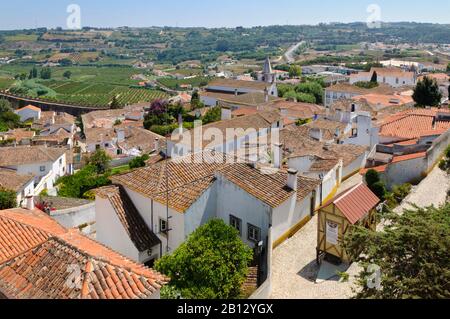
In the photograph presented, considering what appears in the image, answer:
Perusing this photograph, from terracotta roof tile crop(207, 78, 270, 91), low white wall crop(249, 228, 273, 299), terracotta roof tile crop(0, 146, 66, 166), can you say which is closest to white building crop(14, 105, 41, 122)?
terracotta roof tile crop(207, 78, 270, 91)

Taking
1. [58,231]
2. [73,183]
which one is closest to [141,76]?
[73,183]

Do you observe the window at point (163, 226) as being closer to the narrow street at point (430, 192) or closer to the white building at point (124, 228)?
the white building at point (124, 228)

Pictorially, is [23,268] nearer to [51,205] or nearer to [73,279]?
[73,279]

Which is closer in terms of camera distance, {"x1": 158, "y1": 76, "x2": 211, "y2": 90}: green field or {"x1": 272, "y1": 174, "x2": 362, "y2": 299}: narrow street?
{"x1": 272, "y1": 174, "x2": 362, "y2": 299}: narrow street

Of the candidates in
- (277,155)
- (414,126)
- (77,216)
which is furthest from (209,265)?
(414,126)

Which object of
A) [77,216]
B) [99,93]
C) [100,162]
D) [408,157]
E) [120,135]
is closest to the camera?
[408,157]

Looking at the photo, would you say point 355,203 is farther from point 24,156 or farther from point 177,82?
point 177,82

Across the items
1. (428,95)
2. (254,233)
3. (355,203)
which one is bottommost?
(254,233)

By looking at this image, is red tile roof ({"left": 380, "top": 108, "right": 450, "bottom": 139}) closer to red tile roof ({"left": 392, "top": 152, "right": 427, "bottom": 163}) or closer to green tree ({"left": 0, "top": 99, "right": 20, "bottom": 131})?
red tile roof ({"left": 392, "top": 152, "right": 427, "bottom": 163})
